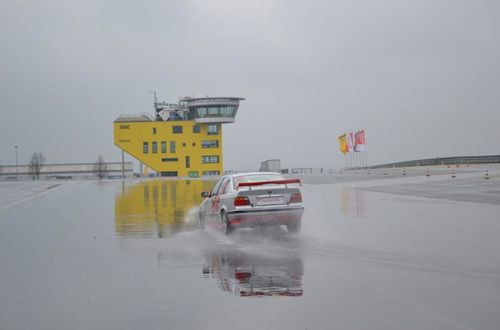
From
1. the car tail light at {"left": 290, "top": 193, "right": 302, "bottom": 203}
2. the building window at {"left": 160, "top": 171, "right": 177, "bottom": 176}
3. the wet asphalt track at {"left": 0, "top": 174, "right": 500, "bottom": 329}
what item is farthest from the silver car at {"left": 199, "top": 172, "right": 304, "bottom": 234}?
the building window at {"left": 160, "top": 171, "right": 177, "bottom": 176}

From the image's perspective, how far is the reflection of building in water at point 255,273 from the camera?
24.9 feet

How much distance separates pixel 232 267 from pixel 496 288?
3848 millimetres

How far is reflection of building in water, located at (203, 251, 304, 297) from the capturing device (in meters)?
7.59

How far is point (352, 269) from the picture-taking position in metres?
8.97

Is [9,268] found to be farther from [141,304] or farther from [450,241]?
[450,241]

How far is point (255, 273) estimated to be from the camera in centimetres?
872

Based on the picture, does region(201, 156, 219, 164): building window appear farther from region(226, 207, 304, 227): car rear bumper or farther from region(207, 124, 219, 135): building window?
region(226, 207, 304, 227): car rear bumper

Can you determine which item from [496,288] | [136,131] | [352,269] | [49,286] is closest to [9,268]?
[49,286]

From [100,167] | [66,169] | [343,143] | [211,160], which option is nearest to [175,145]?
[211,160]

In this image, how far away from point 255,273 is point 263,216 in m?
4.42

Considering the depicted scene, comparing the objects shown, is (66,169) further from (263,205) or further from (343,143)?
(263,205)

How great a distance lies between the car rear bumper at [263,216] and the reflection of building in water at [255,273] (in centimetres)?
207

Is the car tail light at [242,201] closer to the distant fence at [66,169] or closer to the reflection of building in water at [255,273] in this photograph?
the reflection of building in water at [255,273]

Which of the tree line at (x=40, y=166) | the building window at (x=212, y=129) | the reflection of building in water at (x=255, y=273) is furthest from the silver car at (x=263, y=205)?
the tree line at (x=40, y=166)
